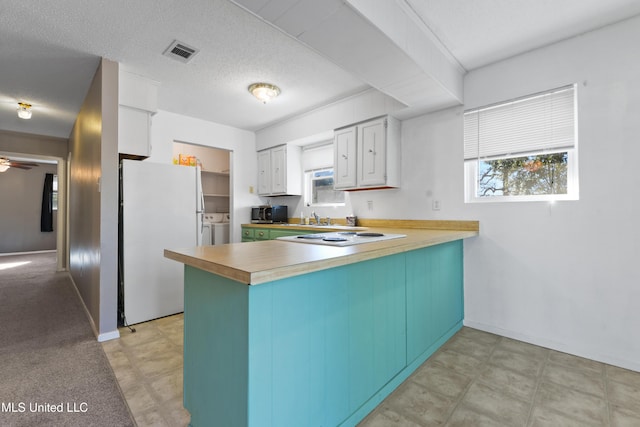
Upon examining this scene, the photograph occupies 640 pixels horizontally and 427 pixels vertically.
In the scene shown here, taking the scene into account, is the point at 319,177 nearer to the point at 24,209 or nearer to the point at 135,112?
the point at 135,112

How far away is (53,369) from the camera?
198 cm

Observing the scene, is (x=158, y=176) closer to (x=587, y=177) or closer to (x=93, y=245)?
(x=93, y=245)

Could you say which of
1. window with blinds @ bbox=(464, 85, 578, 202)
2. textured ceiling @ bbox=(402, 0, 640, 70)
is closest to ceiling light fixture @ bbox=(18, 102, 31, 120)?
textured ceiling @ bbox=(402, 0, 640, 70)

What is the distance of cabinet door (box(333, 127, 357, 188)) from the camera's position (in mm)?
3363

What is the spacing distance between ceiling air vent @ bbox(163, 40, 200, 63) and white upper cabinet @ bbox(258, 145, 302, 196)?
192cm

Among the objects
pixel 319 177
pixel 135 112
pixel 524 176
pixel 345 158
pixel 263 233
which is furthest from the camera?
pixel 319 177

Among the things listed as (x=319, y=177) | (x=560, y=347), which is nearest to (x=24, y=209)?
(x=319, y=177)

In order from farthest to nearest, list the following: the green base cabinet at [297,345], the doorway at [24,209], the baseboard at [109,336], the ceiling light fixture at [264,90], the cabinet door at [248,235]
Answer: the doorway at [24,209], the cabinet door at [248,235], the ceiling light fixture at [264,90], the baseboard at [109,336], the green base cabinet at [297,345]

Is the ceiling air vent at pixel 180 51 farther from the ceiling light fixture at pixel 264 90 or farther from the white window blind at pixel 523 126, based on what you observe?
the white window blind at pixel 523 126

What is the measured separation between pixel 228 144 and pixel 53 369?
334 centimetres

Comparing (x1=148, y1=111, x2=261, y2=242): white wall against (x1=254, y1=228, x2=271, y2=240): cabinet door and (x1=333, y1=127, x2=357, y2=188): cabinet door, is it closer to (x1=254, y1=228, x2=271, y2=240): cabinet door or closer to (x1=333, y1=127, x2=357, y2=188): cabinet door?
(x1=254, y1=228, x2=271, y2=240): cabinet door

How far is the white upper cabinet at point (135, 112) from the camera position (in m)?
2.79

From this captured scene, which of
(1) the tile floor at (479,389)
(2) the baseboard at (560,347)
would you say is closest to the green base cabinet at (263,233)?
(1) the tile floor at (479,389)

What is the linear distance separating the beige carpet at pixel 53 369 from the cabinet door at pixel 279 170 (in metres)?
2.73
